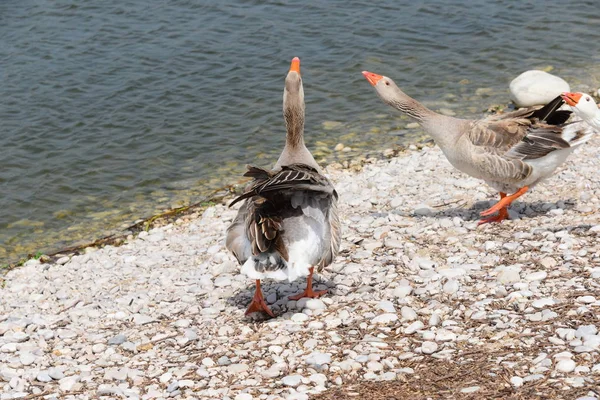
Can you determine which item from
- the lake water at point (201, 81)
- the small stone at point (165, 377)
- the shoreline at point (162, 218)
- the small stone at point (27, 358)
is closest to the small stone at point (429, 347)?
the small stone at point (165, 377)

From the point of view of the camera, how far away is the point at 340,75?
15578mm

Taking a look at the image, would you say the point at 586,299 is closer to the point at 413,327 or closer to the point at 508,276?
the point at 508,276

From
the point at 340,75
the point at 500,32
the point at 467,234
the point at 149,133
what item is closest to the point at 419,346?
the point at 467,234

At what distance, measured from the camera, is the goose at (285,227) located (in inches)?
235

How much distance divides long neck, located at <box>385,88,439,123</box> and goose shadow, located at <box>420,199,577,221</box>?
1126 millimetres

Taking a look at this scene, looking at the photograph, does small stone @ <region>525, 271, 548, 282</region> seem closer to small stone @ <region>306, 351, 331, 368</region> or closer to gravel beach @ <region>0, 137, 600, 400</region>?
gravel beach @ <region>0, 137, 600, 400</region>

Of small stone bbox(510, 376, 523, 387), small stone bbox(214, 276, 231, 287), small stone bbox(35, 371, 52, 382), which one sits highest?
small stone bbox(510, 376, 523, 387)

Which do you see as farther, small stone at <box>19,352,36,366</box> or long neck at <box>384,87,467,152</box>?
long neck at <box>384,87,467,152</box>

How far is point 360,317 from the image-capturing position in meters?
6.16

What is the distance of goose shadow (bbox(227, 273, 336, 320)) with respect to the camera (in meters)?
6.81

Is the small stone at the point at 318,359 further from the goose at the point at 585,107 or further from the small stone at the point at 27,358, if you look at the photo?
the goose at the point at 585,107

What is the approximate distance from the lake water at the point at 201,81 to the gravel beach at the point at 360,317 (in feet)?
9.87

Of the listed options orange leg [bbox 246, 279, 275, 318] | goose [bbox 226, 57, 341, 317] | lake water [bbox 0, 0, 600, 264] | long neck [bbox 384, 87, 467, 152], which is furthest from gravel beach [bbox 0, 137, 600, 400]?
lake water [bbox 0, 0, 600, 264]

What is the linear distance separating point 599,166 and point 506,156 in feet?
7.14
